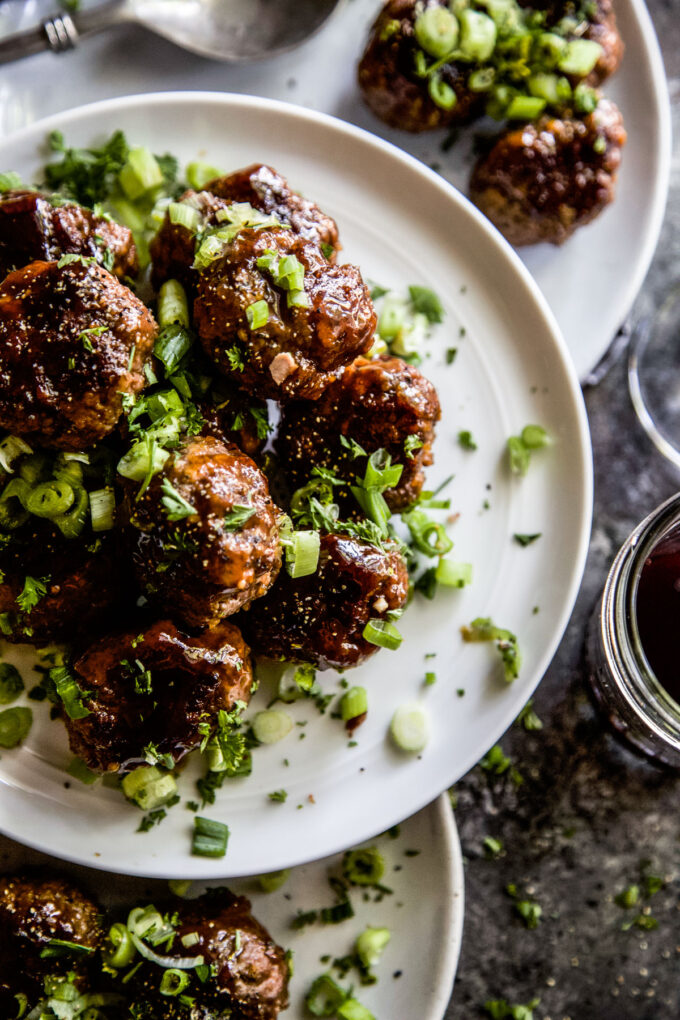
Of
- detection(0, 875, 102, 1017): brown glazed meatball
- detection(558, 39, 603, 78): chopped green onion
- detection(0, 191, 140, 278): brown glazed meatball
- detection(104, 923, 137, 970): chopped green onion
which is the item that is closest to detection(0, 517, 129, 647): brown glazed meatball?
detection(0, 191, 140, 278): brown glazed meatball

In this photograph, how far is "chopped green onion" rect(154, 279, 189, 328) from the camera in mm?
2805

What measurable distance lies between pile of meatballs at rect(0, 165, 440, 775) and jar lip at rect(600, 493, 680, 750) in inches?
32.7

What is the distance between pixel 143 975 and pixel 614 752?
6.61ft

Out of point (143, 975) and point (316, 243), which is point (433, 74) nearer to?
point (316, 243)

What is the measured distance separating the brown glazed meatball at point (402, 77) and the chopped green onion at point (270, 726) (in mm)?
2327

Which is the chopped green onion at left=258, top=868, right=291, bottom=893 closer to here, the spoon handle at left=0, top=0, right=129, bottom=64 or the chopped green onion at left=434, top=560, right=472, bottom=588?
the chopped green onion at left=434, top=560, right=472, bottom=588

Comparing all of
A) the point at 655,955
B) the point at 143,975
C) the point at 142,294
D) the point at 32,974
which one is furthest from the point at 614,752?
the point at 142,294

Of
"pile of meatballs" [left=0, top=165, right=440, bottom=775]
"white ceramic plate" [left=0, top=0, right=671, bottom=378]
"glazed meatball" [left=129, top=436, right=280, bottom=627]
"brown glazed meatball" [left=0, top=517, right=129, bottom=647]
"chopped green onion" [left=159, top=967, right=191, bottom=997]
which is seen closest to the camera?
"glazed meatball" [left=129, top=436, right=280, bottom=627]

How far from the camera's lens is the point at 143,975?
9.71ft

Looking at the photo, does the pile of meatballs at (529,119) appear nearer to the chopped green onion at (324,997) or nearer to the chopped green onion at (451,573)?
the chopped green onion at (451,573)

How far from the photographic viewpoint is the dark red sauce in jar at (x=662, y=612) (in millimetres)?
3137

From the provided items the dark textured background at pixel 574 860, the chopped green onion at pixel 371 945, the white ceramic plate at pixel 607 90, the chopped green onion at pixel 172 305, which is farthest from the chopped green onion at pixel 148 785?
the white ceramic plate at pixel 607 90

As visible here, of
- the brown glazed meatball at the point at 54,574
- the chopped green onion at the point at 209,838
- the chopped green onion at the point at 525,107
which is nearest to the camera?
the brown glazed meatball at the point at 54,574

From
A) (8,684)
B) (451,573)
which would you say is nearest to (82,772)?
(8,684)
